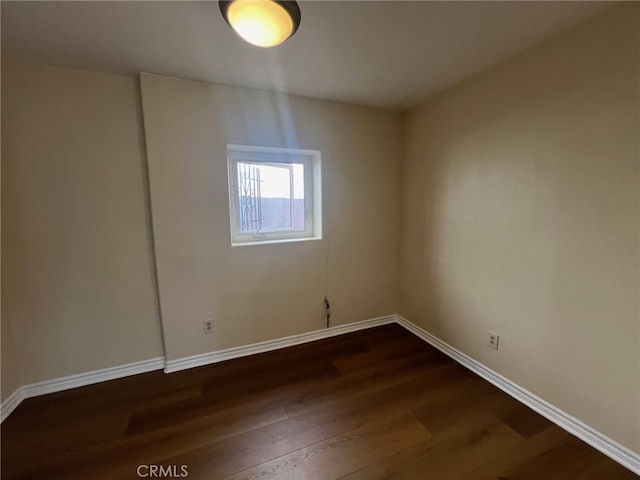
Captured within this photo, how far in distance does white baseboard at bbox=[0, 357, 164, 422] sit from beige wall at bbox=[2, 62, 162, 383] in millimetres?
47

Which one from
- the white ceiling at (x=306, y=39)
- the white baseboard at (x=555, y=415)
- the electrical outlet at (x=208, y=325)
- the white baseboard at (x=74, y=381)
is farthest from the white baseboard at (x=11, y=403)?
the white baseboard at (x=555, y=415)

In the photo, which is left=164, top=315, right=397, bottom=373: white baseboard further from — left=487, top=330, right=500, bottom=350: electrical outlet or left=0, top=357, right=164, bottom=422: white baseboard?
left=487, top=330, right=500, bottom=350: electrical outlet

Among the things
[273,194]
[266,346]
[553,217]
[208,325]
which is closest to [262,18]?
[273,194]

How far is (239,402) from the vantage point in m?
1.71

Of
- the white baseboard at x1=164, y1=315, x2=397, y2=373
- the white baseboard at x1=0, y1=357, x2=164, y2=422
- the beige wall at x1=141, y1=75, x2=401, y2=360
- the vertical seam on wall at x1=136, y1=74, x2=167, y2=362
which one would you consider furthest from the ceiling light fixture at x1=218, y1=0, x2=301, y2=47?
the white baseboard at x1=0, y1=357, x2=164, y2=422

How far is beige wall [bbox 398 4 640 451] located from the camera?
48.9 inches

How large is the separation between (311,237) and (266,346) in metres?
1.05

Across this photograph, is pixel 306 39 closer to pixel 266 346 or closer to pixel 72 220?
pixel 72 220

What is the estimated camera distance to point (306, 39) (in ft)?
4.71

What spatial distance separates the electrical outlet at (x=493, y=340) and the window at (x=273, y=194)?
152 centimetres

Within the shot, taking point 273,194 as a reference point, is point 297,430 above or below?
below

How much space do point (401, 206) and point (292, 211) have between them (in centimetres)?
112

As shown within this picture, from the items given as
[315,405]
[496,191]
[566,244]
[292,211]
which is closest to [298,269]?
[292,211]

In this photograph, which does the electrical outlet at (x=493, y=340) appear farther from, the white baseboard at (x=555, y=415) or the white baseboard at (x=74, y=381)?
the white baseboard at (x=74, y=381)
